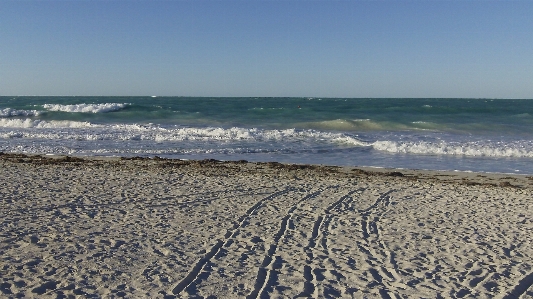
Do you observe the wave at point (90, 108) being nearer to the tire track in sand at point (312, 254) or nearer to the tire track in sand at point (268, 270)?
the tire track in sand at point (312, 254)

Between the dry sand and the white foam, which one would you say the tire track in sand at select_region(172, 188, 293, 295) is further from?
the white foam

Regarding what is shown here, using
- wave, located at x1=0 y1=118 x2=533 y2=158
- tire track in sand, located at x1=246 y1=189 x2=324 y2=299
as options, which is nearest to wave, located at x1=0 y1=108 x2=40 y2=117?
wave, located at x1=0 y1=118 x2=533 y2=158

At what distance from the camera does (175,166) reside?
13219mm

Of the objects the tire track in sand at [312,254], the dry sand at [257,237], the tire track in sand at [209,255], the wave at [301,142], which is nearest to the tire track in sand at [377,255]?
the dry sand at [257,237]

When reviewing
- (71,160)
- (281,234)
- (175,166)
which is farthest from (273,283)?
(71,160)

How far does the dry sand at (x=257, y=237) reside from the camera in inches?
198

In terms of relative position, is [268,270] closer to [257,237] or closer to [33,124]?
[257,237]

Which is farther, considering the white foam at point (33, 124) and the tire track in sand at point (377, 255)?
the white foam at point (33, 124)

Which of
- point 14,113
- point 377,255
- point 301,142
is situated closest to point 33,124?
point 14,113

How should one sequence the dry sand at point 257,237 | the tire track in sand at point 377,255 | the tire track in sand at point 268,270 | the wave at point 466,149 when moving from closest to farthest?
the tire track in sand at point 268,270
the dry sand at point 257,237
the tire track in sand at point 377,255
the wave at point 466,149

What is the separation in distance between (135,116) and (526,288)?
33747 millimetres

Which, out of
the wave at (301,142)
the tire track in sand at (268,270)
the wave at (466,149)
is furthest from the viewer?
the wave at (301,142)

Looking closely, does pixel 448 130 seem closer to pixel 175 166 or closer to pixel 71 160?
pixel 175 166

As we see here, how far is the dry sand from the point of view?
504 centimetres
